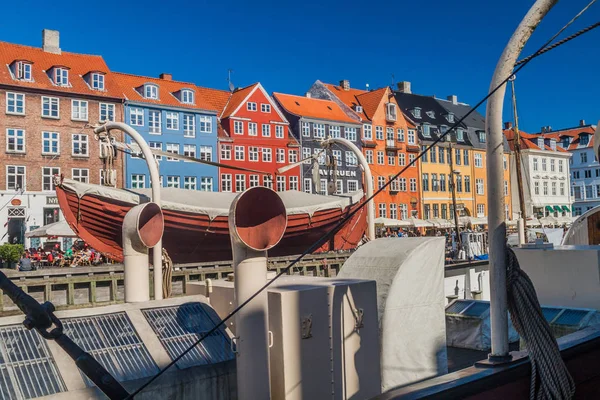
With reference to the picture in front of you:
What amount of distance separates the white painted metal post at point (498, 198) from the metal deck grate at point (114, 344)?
2992 millimetres

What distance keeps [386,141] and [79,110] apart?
29941 mm

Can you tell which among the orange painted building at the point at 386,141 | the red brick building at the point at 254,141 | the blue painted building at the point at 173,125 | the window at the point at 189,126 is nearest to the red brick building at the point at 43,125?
the blue painted building at the point at 173,125

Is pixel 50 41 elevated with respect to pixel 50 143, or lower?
elevated

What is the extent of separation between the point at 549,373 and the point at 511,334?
5.19 m

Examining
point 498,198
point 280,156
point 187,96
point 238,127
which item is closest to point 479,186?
point 280,156

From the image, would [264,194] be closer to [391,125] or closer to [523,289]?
[523,289]

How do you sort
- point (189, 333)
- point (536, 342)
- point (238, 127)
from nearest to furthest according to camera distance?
point (536, 342) < point (189, 333) < point (238, 127)

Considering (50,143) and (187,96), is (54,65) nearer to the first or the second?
(50,143)

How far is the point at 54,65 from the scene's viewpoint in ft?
130

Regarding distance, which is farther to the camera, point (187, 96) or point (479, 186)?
point (479, 186)

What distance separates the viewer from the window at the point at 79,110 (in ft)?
131

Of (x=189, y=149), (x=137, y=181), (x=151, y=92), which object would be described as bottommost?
(x=137, y=181)

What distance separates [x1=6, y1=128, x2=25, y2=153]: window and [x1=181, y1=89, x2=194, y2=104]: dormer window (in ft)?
41.0

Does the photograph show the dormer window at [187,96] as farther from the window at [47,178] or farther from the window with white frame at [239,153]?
the window at [47,178]
